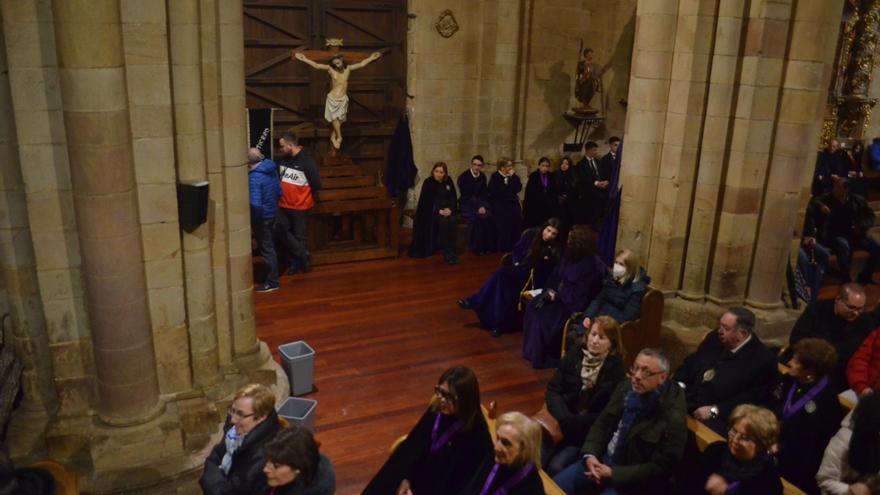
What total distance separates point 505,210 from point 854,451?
678 centimetres

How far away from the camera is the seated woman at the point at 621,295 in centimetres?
649

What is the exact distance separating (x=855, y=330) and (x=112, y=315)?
482 cm

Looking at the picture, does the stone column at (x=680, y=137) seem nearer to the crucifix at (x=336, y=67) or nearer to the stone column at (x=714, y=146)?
the stone column at (x=714, y=146)

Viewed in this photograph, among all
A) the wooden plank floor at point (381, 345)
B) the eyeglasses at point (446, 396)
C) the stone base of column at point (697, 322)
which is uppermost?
the eyeglasses at point (446, 396)

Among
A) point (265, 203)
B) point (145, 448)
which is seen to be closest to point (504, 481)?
point (145, 448)

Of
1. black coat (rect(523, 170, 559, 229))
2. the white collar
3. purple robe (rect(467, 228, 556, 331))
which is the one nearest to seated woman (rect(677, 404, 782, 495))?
the white collar

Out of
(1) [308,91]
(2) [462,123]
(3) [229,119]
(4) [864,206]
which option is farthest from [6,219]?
(4) [864,206]

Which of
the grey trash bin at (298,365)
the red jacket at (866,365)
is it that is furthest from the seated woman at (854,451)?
the grey trash bin at (298,365)

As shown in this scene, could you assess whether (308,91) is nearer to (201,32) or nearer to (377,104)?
(377,104)

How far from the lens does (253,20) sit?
1016cm

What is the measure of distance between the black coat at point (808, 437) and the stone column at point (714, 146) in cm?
271

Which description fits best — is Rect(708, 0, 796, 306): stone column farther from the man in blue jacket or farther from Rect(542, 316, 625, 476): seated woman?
the man in blue jacket

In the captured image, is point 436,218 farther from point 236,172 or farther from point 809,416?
point 809,416

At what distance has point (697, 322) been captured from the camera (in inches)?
283
